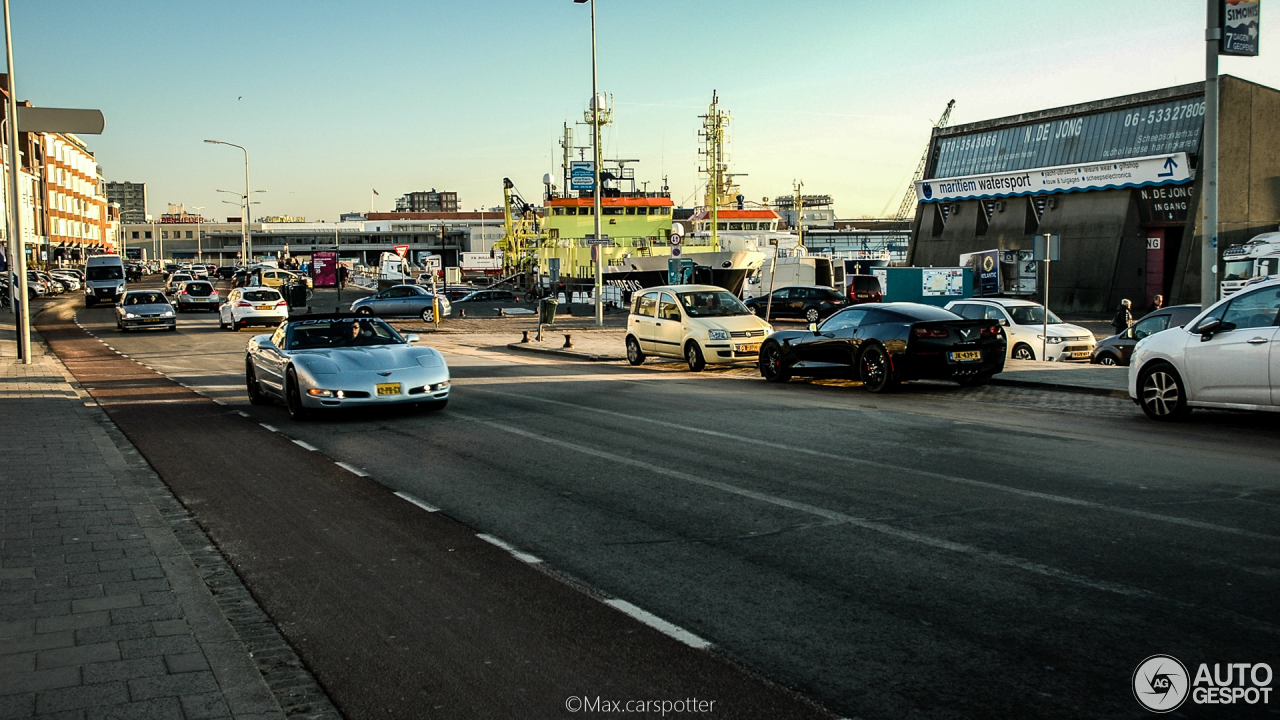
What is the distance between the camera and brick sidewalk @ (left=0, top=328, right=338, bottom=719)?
3961mm

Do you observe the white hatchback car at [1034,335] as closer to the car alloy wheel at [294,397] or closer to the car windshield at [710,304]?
the car windshield at [710,304]

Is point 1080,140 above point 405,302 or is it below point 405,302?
above

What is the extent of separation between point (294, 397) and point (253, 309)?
973 inches

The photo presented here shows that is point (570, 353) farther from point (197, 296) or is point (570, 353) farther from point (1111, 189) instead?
point (197, 296)

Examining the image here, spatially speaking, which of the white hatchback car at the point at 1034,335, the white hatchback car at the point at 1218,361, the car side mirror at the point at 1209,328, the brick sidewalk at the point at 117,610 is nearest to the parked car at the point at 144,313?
the white hatchback car at the point at 1034,335

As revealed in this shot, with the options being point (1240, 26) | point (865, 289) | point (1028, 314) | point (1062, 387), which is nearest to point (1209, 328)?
point (1062, 387)

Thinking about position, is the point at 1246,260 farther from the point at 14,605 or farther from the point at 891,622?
the point at 14,605

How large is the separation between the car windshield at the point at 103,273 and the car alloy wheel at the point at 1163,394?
55.0 metres

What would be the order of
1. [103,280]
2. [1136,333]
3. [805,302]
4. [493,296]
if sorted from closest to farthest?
[1136,333], [805,302], [493,296], [103,280]

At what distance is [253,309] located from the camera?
116ft

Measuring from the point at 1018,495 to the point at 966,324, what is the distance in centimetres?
821

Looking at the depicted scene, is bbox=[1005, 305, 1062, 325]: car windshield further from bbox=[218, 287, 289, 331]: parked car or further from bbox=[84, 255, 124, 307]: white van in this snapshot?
bbox=[84, 255, 124, 307]: white van

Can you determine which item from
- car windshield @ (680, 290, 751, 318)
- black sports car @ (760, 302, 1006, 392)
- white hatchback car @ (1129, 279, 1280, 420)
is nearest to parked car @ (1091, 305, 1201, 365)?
black sports car @ (760, 302, 1006, 392)

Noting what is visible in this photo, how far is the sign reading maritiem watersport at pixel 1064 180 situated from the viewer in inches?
1320
